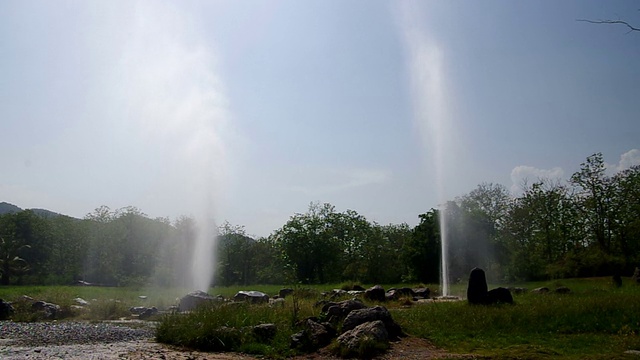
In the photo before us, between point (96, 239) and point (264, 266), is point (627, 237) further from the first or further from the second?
point (96, 239)

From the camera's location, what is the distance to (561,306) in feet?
64.0

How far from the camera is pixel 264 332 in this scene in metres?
16.2

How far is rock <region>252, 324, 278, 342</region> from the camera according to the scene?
52.5 ft

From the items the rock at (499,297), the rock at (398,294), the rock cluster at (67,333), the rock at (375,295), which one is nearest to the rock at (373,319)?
the rock cluster at (67,333)

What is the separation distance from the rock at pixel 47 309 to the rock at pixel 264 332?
571 inches

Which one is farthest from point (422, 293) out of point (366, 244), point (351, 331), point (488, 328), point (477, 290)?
point (366, 244)

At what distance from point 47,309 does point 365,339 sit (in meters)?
18.8

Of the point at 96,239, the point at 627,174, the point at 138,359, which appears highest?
the point at 627,174

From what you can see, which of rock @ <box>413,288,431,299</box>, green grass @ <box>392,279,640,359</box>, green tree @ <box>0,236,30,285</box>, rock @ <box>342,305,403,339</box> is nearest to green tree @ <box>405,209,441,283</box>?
rock @ <box>413,288,431,299</box>

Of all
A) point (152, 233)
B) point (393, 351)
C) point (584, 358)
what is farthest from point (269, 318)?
point (152, 233)

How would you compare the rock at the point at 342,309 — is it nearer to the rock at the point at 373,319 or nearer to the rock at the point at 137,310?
the rock at the point at 373,319

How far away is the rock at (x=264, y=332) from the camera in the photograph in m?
16.0

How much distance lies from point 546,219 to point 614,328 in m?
45.6

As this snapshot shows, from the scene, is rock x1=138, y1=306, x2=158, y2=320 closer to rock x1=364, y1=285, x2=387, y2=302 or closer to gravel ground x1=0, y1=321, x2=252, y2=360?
gravel ground x1=0, y1=321, x2=252, y2=360
